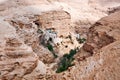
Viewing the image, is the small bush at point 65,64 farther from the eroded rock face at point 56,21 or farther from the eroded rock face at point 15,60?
the eroded rock face at point 56,21

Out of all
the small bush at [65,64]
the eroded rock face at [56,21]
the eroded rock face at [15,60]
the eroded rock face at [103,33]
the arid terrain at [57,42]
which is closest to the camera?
the arid terrain at [57,42]

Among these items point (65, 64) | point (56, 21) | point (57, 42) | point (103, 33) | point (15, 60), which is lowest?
point (57, 42)

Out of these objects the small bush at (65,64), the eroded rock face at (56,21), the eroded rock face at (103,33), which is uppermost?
the eroded rock face at (103,33)

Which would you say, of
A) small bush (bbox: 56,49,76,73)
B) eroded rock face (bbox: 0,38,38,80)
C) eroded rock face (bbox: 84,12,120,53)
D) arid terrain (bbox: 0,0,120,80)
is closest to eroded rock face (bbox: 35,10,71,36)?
arid terrain (bbox: 0,0,120,80)

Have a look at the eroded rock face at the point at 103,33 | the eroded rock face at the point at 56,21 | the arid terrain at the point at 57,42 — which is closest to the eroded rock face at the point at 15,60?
the arid terrain at the point at 57,42

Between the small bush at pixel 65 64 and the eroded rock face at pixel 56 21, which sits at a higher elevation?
the small bush at pixel 65 64

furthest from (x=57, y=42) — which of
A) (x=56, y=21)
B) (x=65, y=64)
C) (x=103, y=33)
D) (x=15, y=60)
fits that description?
(x=103, y=33)

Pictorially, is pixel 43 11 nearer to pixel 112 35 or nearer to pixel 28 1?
pixel 28 1

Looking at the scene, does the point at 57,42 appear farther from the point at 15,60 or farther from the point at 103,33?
the point at 103,33

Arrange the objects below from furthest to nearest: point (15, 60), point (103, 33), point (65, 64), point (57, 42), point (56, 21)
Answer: point (56, 21) < point (57, 42) < point (65, 64) < point (15, 60) < point (103, 33)
